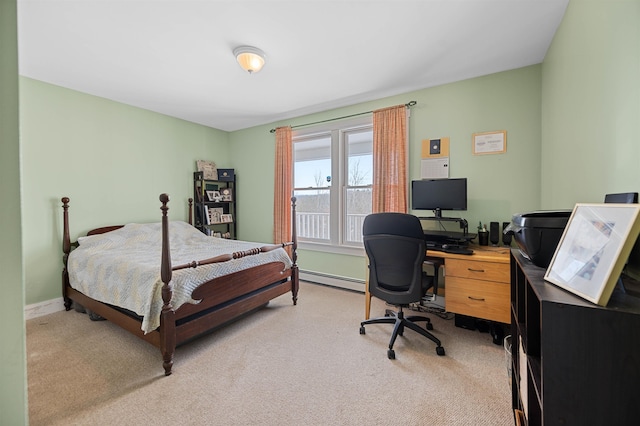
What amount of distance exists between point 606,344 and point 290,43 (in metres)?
2.55

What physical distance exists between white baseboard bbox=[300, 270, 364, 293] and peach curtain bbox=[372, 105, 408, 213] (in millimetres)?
1055

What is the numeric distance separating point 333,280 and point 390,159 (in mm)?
1861

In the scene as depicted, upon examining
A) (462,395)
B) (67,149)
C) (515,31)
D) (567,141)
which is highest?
(515,31)

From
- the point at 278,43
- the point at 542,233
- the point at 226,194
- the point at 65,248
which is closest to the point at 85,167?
the point at 65,248

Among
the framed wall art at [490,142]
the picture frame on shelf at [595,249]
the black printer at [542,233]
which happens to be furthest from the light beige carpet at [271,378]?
the framed wall art at [490,142]

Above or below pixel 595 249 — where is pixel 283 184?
above

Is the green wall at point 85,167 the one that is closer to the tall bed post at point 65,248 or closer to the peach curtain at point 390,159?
the tall bed post at point 65,248

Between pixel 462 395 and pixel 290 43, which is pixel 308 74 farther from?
pixel 462 395

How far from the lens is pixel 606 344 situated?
646mm

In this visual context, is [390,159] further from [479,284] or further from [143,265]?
[143,265]

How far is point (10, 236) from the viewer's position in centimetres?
77

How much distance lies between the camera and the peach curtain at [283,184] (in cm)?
396

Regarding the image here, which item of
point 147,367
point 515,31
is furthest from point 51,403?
point 515,31

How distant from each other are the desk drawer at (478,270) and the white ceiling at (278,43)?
186cm
